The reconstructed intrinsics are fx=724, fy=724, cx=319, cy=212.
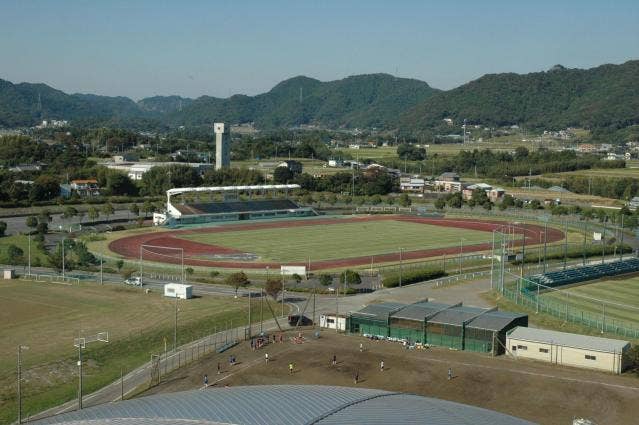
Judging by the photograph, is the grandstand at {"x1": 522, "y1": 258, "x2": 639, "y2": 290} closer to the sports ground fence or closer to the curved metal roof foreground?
the sports ground fence

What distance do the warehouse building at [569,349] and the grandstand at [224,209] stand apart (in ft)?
154

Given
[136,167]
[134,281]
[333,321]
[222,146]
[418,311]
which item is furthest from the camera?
[222,146]

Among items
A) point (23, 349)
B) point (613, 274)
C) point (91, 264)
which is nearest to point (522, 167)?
point (613, 274)

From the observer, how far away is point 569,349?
27625mm

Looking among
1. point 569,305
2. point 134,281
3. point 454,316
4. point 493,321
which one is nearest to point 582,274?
point 569,305

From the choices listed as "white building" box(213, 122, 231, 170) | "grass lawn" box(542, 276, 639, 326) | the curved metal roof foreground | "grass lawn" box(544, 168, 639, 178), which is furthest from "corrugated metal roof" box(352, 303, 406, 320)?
"white building" box(213, 122, 231, 170)

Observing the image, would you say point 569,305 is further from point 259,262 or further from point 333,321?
point 259,262

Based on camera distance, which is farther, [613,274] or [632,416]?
[613,274]

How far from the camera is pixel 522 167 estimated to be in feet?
406

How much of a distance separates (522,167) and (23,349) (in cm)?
10690

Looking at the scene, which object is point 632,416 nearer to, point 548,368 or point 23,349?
point 548,368

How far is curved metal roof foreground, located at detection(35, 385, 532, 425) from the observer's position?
556 inches

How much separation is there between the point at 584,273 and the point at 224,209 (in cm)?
4175

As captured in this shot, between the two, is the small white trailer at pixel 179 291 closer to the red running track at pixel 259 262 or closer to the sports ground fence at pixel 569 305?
the red running track at pixel 259 262
